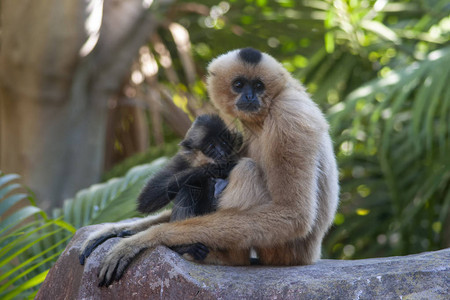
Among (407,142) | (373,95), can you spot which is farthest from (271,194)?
(407,142)

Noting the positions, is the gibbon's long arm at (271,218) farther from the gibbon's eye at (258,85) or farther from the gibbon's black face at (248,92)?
the gibbon's eye at (258,85)

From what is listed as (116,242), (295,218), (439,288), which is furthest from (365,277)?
(116,242)

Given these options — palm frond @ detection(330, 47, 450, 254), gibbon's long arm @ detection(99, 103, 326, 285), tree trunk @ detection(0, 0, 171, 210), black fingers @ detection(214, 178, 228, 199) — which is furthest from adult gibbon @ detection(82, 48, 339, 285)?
tree trunk @ detection(0, 0, 171, 210)

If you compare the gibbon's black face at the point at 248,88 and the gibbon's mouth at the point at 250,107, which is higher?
the gibbon's black face at the point at 248,88

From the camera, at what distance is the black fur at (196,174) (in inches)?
136

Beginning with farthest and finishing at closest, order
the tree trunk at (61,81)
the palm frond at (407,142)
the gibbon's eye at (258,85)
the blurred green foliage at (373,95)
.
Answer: the tree trunk at (61,81) → the blurred green foliage at (373,95) → the palm frond at (407,142) → the gibbon's eye at (258,85)

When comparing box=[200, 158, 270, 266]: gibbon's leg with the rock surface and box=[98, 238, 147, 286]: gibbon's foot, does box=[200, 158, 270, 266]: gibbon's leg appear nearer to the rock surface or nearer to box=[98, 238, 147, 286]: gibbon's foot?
the rock surface

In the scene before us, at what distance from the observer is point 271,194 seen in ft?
10.3

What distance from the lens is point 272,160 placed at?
123 inches

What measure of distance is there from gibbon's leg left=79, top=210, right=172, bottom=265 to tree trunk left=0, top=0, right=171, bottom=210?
143 inches

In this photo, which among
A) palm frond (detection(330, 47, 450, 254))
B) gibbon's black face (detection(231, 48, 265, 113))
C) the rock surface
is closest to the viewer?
the rock surface

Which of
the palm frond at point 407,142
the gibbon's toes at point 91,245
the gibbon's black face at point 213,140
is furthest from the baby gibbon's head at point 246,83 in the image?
the palm frond at point 407,142

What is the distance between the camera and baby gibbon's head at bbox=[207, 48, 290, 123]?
3418 millimetres

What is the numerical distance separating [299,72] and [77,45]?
2.70 m
